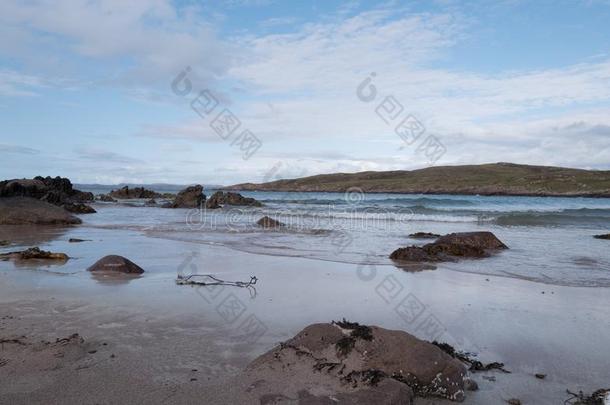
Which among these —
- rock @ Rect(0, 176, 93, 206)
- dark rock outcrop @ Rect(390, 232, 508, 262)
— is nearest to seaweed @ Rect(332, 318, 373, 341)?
dark rock outcrop @ Rect(390, 232, 508, 262)

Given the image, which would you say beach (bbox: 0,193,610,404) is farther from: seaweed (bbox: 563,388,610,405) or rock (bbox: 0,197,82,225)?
rock (bbox: 0,197,82,225)

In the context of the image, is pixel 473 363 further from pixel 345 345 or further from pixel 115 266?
pixel 115 266

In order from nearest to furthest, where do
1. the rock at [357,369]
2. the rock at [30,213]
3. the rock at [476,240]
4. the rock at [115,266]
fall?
the rock at [357,369], the rock at [115,266], the rock at [476,240], the rock at [30,213]

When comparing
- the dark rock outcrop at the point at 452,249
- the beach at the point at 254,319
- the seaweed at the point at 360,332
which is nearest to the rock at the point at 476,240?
the dark rock outcrop at the point at 452,249

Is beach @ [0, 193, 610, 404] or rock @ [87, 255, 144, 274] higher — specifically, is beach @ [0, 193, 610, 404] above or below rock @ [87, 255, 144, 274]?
below

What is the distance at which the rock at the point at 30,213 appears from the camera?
17.7m

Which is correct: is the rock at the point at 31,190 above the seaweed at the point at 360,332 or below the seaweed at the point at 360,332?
above

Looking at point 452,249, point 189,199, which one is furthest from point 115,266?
point 189,199

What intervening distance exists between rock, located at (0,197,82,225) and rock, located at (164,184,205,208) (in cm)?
1742

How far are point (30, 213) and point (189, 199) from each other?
64.6 ft

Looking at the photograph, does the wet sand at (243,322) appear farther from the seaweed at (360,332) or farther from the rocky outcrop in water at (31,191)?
the rocky outcrop in water at (31,191)

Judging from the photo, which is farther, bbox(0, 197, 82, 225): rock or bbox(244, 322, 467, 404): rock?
bbox(0, 197, 82, 225): rock

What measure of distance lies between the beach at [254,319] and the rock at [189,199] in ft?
87.5

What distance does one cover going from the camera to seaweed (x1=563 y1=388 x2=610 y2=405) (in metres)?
3.66
